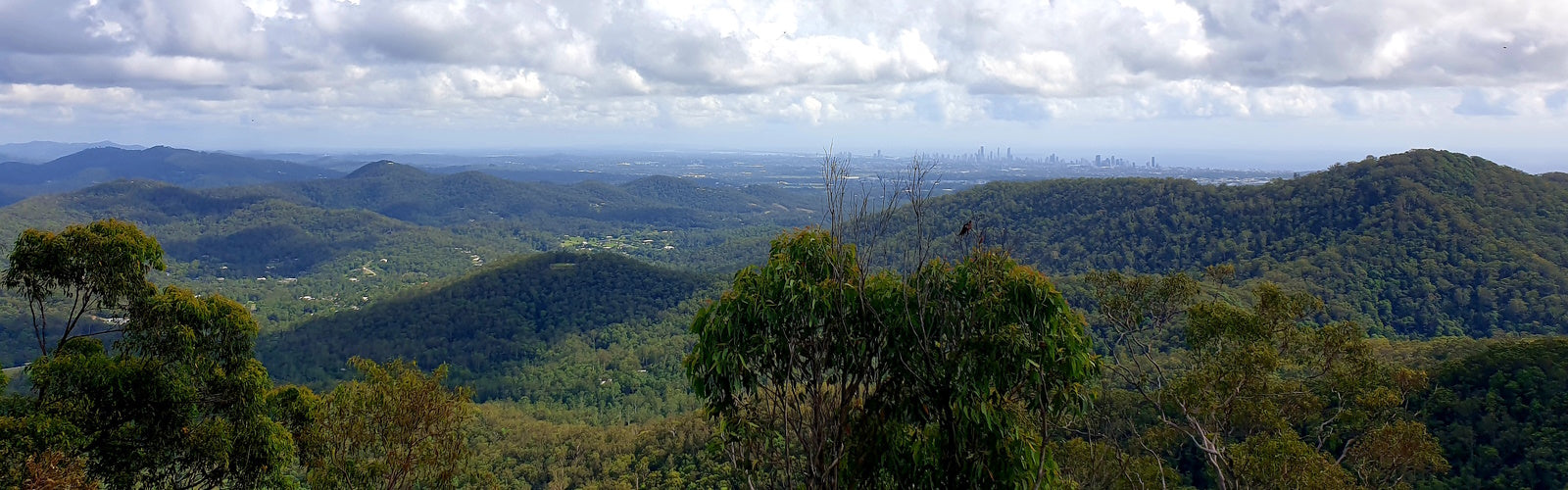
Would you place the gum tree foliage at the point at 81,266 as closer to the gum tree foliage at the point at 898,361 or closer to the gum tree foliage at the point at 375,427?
the gum tree foliage at the point at 375,427

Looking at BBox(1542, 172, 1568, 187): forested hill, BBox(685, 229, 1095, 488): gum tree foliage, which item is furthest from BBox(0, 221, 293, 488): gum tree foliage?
BBox(1542, 172, 1568, 187): forested hill

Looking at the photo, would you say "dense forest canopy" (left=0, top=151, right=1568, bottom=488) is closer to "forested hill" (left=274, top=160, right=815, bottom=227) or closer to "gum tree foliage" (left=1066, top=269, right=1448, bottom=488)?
"gum tree foliage" (left=1066, top=269, right=1448, bottom=488)

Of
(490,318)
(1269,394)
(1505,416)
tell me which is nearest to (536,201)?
(490,318)

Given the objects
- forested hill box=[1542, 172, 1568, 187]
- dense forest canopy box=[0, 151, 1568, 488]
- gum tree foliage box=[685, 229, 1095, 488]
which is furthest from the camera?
forested hill box=[1542, 172, 1568, 187]

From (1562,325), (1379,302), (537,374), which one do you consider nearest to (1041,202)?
(1379,302)

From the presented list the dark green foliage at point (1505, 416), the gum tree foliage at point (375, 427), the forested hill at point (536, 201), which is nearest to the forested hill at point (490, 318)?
the gum tree foliage at point (375, 427)

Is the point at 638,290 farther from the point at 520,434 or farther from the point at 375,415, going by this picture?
the point at 375,415
